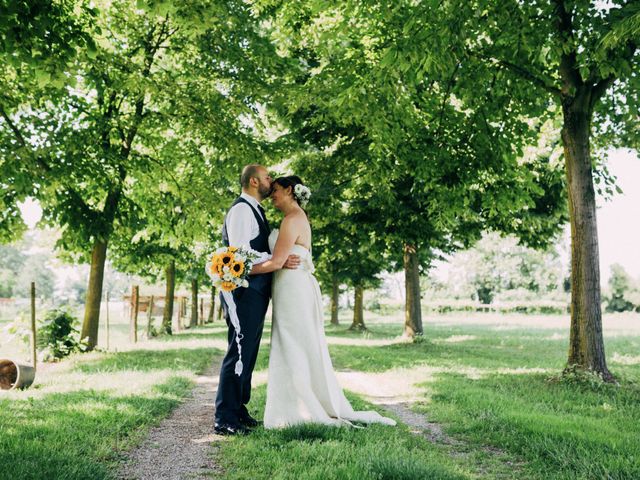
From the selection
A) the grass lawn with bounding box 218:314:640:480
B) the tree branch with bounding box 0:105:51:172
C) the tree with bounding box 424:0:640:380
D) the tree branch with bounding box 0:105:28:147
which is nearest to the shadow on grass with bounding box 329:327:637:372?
the tree with bounding box 424:0:640:380

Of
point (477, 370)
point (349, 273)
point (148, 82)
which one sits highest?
point (148, 82)

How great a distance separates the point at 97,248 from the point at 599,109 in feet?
39.3

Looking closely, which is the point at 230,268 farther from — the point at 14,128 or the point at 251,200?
the point at 14,128

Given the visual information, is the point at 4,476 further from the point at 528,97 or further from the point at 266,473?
the point at 528,97

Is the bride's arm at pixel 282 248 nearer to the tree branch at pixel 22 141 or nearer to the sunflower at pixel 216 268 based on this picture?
the sunflower at pixel 216 268

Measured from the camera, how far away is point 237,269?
214 inches

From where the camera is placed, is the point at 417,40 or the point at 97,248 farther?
the point at 97,248

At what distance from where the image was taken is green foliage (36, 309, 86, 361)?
41.7 ft

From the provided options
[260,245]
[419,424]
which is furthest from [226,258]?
[419,424]

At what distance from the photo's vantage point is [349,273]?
2508cm

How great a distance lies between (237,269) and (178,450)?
1.72 meters

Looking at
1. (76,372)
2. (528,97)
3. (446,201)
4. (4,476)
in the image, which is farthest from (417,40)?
(76,372)

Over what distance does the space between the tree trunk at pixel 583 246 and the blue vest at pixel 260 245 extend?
18.0ft

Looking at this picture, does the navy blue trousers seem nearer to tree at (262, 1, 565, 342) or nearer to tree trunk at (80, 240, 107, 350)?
tree at (262, 1, 565, 342)
